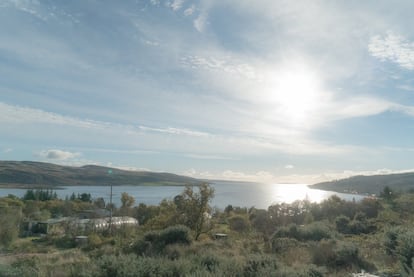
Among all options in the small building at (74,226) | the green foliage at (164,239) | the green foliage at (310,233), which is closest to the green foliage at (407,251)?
the green foliage at (164,239)

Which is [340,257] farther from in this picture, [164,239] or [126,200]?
[126,200]

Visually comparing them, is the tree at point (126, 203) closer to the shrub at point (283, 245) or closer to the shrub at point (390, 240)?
the shrub at point (283, 245)

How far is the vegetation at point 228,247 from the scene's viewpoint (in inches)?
297

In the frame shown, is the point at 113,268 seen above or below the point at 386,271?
above

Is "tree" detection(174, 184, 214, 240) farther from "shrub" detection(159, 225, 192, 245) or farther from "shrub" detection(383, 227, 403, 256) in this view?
"shrub" detection(383, 227, 403, 256)

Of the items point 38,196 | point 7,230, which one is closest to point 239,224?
point 7,230

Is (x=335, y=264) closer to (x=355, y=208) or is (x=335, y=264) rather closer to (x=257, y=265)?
(x=257, y=265)

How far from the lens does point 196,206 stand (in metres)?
25.0

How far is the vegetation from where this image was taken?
297 inches

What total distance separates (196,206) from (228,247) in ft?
33.4

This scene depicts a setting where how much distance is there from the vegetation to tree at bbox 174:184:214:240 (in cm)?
7

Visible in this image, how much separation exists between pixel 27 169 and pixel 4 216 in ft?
572

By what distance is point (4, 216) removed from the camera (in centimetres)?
3306

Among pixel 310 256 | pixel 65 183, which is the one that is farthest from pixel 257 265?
pixel 65 183
